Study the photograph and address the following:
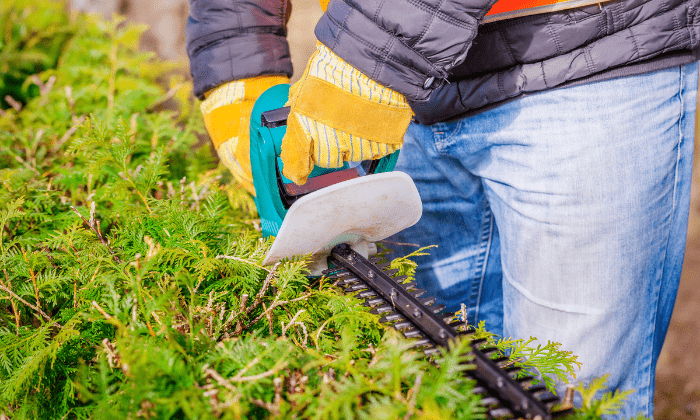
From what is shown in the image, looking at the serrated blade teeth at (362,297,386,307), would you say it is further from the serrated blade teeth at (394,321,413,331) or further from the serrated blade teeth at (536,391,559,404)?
the serrated blade teeth at (536,391,559,404)

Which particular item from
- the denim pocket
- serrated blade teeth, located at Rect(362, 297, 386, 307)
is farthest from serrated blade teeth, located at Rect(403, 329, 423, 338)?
the denim pocket

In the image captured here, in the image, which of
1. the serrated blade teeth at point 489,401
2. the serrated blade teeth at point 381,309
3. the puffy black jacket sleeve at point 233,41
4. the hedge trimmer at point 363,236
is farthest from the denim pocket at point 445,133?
the serrated blade teeth at point 489,401

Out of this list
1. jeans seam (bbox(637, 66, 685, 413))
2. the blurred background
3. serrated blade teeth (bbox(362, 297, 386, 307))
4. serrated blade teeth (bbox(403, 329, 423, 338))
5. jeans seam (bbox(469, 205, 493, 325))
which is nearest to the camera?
serrated blade teeth (bbox(403, 329, 423, 338))

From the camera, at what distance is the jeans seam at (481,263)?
191 cm

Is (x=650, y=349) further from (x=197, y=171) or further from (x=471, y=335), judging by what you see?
(x=197, y=171)

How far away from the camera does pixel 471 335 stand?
1.00 m

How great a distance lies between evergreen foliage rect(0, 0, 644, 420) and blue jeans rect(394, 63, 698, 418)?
29 centimetres

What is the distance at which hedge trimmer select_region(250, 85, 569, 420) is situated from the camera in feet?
2.82

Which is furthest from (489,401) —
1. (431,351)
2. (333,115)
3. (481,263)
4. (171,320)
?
(481,263)

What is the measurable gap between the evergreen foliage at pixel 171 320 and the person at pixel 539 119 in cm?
30

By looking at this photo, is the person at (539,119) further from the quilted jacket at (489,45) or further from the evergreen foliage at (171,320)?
the evergreen foliage at (171,320)

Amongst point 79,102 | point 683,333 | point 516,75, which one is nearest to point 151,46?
point 79,102

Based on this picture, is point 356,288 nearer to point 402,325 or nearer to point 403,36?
point 402,325

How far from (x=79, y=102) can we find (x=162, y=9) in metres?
2.13
